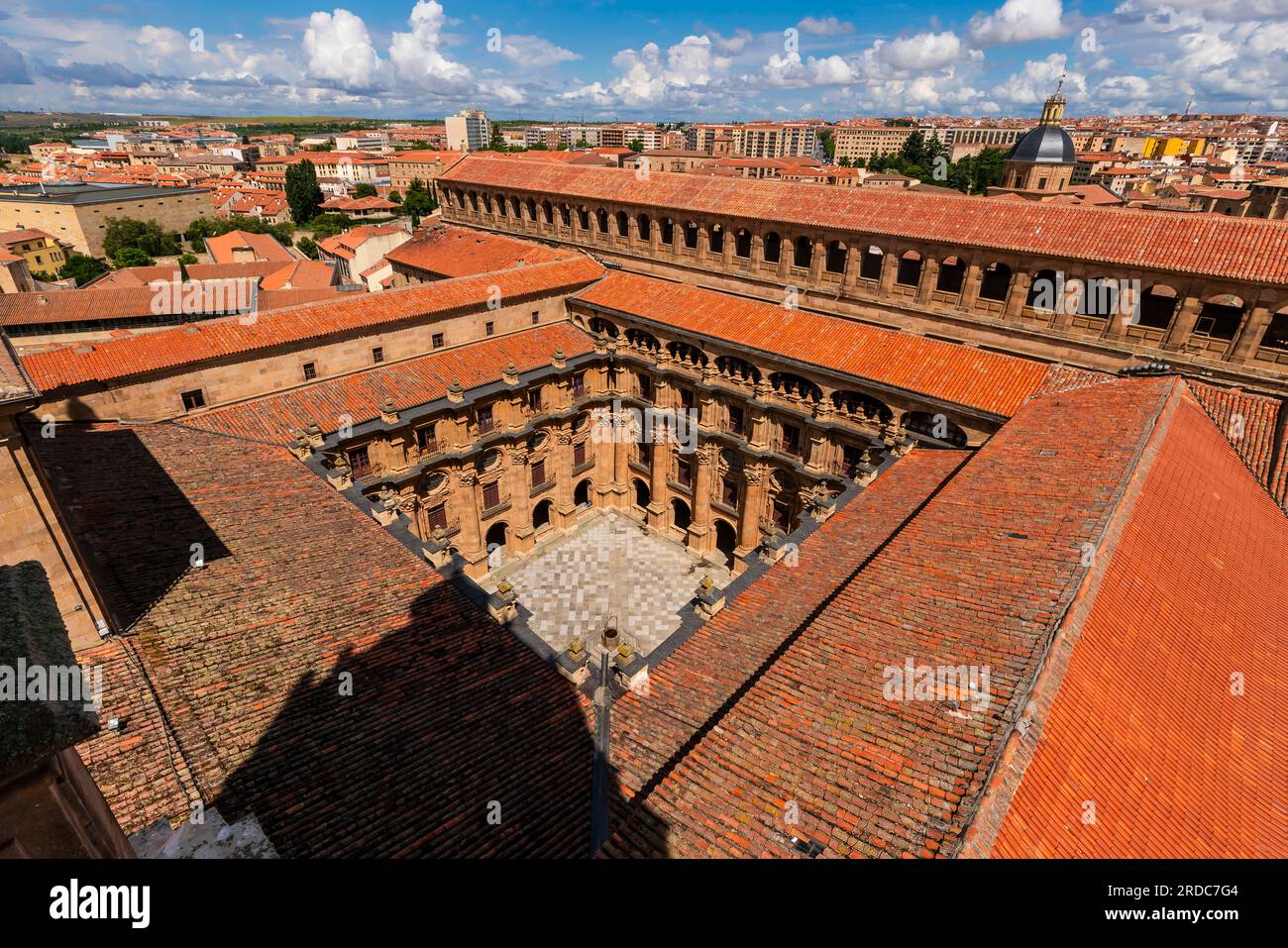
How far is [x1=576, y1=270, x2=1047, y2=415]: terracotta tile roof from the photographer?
25.1 metres

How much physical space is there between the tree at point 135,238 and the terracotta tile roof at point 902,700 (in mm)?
121456

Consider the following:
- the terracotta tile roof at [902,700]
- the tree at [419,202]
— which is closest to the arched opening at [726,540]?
the terracotta tile roof at [902,700]

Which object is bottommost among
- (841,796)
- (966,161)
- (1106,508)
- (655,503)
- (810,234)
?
(655,503)

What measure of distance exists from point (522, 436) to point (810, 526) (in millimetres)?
18230

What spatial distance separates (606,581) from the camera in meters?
34.6

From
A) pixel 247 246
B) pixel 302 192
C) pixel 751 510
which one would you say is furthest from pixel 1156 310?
pixel 302 192

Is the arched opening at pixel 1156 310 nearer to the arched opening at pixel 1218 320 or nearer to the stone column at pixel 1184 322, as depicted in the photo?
the arched opening at pixel 1218 320

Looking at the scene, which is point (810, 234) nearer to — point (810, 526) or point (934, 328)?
point (934, 328)

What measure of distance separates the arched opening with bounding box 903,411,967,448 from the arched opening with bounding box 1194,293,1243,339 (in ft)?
28.1

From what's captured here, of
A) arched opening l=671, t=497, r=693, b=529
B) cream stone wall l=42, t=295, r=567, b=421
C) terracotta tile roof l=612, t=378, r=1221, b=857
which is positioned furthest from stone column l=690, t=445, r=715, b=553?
terracotta tile roof l=612, t=378, r=1221, b=857

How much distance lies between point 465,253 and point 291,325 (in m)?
21.4

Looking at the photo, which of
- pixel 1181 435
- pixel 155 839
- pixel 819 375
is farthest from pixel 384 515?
pixel 1181 435

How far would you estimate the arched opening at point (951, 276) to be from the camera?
27.7m
